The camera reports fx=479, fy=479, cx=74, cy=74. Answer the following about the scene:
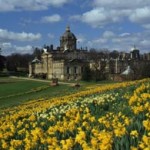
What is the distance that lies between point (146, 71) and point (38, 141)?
275 feet

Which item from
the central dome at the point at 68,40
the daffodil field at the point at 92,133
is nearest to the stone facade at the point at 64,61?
the central dome at the point at 68,40

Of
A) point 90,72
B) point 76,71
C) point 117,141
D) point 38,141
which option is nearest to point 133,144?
point 117,141

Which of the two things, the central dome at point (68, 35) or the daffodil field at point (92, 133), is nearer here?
the daffodil field at point (92, 133)

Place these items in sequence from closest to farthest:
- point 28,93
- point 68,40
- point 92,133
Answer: point 92,133 < point 28,93 < point 68,40

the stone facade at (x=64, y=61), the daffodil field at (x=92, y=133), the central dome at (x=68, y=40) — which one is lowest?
the daffodil field at (x=92, y=133)

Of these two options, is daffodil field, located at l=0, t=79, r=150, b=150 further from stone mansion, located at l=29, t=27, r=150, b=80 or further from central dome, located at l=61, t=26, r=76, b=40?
central dome, located at l=61, t=26, r=76, b=40

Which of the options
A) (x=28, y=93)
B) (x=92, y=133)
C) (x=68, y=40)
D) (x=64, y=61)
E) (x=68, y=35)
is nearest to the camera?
(x=92, y=133)

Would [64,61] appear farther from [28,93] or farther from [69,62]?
[28,93]

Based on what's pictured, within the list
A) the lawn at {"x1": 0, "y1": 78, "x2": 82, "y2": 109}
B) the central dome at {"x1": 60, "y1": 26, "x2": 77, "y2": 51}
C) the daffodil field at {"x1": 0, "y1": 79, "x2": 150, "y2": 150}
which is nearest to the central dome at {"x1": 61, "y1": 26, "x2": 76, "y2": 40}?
the central dome at {"x1": 60, "y1": 26, "x2": 77, "y2": 51}

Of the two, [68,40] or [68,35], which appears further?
[68,40]

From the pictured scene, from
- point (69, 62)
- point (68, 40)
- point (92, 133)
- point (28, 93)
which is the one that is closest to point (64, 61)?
point (69, 62)

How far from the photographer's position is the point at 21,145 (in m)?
7.79

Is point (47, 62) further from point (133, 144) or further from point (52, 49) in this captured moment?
point (133, 144)

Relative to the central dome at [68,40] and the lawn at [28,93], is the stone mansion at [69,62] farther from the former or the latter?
the lawn at [28,93]
